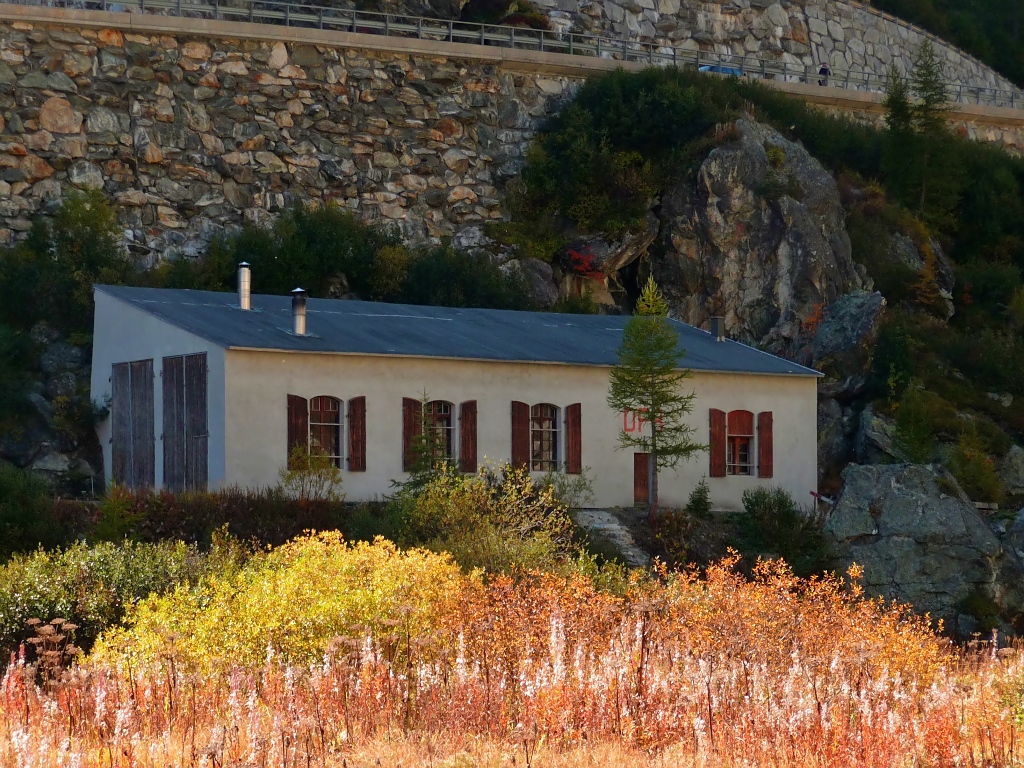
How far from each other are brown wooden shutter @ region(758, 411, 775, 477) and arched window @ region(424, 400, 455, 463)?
8.24 m

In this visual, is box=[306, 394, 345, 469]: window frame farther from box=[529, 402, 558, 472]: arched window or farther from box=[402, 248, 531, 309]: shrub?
box=[402, 248, 531, 309]: shrub

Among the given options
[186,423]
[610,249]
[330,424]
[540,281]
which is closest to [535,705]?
[330,424]

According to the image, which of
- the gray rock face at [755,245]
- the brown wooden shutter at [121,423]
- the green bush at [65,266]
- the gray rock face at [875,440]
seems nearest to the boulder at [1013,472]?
the gray rock face at [875,440]

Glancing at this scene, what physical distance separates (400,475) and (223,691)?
1713 centimetres

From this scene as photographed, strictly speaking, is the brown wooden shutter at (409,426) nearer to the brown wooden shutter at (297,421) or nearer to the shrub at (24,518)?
the brown wooden shutter at (297,421)

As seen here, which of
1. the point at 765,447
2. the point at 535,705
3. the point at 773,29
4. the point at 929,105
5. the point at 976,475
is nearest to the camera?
the point at 535,705

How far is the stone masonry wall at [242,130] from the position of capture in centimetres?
4350

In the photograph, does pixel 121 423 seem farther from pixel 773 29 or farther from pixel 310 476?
pixel 773 29

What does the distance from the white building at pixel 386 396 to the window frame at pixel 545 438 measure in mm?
37

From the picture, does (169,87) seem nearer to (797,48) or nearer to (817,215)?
(817,215)

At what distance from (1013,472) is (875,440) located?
365cm

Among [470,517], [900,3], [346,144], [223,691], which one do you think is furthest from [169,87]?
[900,3]

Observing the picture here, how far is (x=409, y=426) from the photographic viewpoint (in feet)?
107

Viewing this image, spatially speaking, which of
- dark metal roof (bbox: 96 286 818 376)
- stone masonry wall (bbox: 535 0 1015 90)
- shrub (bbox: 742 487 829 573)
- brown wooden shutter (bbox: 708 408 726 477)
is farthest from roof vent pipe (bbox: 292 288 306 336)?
stone masonry wall (bbox: 535 0 1015 90)
